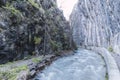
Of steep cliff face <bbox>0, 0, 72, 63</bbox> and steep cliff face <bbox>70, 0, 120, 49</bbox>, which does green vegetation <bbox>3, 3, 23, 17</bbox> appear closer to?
steep cliff face <bbox>0, 0, 72, 63</bbox>

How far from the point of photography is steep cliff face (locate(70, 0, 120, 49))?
3266 cm

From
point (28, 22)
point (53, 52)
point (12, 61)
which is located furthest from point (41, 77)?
point (53, 52)

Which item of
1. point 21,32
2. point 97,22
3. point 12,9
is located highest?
point 97,22

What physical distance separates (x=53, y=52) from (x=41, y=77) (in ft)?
35.9

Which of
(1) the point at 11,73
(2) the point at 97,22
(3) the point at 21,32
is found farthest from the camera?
(2) the point at 97,22

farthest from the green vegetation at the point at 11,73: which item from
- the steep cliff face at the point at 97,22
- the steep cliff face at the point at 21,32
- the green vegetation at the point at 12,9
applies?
the steep cliff face at the point at 97,22

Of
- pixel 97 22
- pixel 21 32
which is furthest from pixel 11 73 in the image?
pixel 97 22

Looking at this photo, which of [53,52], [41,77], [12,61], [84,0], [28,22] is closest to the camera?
[41,77]

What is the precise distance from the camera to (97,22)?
4612 centimetres

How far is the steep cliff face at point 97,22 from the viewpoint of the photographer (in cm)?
3266

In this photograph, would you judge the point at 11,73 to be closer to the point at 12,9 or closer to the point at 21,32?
the point at 21,32

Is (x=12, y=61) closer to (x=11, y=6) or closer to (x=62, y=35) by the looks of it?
(x=11, y=6)

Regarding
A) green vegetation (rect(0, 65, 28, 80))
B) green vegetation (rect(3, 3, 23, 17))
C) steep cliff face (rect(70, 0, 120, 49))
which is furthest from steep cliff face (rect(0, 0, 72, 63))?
steep cliff face (rect(70, 0, 120, 49))

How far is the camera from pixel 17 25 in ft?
62.1
